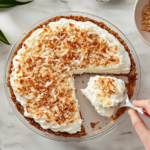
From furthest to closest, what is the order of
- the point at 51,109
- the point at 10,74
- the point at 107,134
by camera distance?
the point at 107,134
the point at 10,74
the point at 51,109

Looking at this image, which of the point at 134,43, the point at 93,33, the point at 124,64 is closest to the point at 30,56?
the point at 93,33

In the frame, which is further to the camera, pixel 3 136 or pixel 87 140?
pixel 3 136

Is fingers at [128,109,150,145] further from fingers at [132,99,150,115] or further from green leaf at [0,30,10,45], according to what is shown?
Answer: green leaf at [0,30,10,45]

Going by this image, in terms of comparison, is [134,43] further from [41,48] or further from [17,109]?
[17,109]

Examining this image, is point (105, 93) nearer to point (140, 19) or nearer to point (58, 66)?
point (58, 66)

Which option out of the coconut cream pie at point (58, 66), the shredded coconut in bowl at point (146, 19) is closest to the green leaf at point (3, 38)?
the coconut cream pie at point (58, 66)
